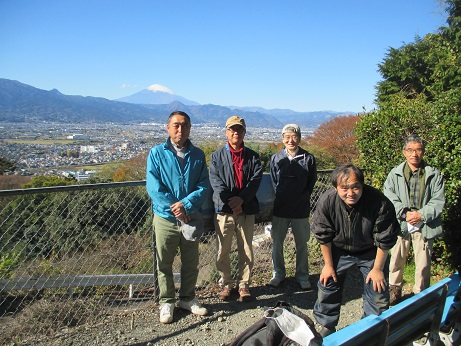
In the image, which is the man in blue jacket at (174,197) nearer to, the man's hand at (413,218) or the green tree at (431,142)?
the man's hand at (413,218)

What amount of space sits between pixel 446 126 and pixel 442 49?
1121 cm

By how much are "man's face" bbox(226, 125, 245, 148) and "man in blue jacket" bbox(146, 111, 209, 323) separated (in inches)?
17.0

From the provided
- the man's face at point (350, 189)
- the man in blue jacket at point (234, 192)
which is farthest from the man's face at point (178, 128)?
the man's face at point (350, 189)

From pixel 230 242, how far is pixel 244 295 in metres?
0.61

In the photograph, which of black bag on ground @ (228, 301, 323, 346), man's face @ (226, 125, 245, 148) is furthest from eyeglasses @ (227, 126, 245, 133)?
black bag on ground @ (228, 301, 323, 346)

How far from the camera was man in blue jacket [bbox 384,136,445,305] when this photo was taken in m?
3.52

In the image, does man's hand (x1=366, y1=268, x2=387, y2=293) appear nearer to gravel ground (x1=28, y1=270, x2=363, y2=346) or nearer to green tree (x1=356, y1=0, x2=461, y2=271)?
gravel ground (x1=28, y1=270, x2=363, y2=346)

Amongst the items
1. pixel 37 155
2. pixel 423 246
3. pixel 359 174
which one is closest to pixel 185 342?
pixel 359 174

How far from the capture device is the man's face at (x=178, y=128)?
3.50 m

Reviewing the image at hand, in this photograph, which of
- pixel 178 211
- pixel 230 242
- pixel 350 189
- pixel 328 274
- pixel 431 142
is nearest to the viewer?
pixel 350 189

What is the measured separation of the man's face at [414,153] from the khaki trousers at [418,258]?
722mm

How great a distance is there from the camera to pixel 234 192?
382cm

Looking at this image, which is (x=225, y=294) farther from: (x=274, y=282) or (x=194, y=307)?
(x=274, y=282)

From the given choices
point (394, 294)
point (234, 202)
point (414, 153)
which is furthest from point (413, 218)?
point (234, 202)
